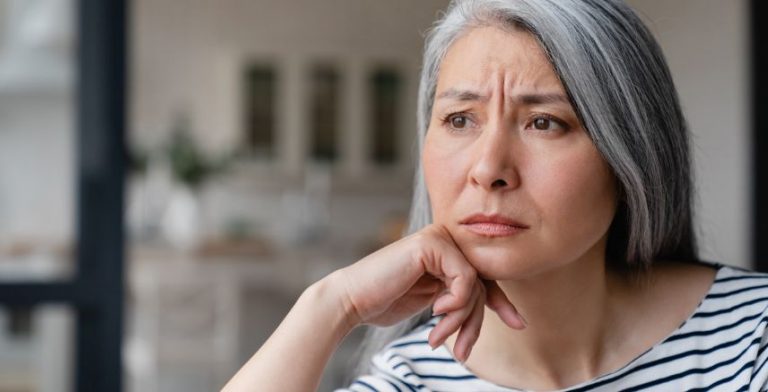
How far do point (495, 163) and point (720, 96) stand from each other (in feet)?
7.69

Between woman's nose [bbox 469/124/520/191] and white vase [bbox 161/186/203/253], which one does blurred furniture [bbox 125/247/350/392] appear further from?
woman's nose [bbox 469/124/520/191]

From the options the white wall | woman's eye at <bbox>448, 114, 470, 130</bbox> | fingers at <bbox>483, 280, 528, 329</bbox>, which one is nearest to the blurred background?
the white wall

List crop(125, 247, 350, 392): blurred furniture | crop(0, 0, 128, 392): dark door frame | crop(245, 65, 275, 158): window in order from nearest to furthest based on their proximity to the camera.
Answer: crop(0, 0, 128, 392): dark door frame
crop(125, 247, 350, 392): blurred furniture
crop(245, 65, 275, 158): window

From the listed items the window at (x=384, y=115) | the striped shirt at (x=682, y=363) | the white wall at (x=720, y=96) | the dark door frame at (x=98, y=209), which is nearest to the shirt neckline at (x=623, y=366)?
the striped shirt at (x=682, y=363)

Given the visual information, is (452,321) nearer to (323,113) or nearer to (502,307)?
(502,307)

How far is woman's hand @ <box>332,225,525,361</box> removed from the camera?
3.35 ft

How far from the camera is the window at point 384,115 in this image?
271 inches

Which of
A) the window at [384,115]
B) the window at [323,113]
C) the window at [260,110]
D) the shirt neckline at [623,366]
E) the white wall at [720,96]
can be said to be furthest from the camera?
the window at [384,115]

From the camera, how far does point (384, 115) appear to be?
6.93m

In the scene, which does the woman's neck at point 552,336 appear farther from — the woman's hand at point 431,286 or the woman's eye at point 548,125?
the woman's eye at point 548,125

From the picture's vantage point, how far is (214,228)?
22.6 ft

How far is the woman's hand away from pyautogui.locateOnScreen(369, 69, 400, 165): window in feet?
19.0

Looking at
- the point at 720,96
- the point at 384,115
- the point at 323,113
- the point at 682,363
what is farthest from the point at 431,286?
the point at 384,115

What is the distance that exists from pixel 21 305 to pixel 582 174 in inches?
68.2
